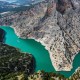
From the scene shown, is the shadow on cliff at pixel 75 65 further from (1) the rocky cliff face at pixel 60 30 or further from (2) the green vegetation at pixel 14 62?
(2) the green vegetation at pixel 14 62

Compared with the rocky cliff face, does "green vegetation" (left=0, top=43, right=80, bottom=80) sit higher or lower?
lower

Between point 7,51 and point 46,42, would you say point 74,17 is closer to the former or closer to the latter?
point 46,42

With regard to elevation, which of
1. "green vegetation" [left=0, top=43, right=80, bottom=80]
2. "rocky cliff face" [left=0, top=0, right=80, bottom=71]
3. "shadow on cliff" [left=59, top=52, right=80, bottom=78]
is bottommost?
"shadow on cliff" [left=59, top=52, right=80, bottom=78]

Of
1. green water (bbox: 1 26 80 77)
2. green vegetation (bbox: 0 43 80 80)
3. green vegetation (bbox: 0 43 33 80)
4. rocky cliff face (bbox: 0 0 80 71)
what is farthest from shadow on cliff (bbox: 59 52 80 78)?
green vegetation (bbox: 0 43 33 80)

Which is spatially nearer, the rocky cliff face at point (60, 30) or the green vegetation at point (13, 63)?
the green vegetation at point (13, 63)

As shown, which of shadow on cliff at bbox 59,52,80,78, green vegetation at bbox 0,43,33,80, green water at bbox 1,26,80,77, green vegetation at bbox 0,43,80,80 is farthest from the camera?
green water at bbox 1,26,80,77

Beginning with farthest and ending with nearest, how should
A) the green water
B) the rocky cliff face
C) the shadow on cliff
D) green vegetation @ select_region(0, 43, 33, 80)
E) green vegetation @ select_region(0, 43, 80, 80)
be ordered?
1. the rocky cliff face
2. the green water
3. the shadow on cliff
4. green vegetation @ select_region(0, 43, 33, 80)
5. green vegetation @ select_region(0, 43, 80, 80)

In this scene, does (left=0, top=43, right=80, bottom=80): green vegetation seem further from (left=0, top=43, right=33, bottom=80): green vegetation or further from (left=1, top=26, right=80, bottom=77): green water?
(left=1, top=26, right=80, bottom=77): green water

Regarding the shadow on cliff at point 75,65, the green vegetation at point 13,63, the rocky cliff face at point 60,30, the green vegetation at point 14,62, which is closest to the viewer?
the green vegetation at point 13,63

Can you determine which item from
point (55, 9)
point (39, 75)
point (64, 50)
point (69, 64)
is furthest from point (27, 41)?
point (39, 75)

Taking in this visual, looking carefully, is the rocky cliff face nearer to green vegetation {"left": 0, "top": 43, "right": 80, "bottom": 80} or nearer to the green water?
the green water

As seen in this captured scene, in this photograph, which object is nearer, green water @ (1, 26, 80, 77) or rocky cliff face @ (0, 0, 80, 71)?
green water @ (1, 26, 80, 77)

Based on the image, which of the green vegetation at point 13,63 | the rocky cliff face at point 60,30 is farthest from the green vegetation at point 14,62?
the rocky cliff face at point 60,30
